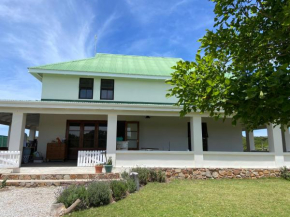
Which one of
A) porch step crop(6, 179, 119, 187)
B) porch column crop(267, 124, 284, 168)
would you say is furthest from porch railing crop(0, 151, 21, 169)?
porch column crop(267, 124, 284, 168)

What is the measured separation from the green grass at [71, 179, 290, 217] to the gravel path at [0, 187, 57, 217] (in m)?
1.22

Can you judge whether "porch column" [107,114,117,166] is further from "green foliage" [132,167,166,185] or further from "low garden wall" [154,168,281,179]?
"low garden wall" [154,168,281,179]

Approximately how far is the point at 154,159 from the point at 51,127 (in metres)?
6.50

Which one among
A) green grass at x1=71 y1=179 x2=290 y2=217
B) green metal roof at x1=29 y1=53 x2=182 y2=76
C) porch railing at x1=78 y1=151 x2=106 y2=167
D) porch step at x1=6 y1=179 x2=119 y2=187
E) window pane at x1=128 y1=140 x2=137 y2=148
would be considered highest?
green metal roof at x1=29 y1=53 x2=182 y2=76

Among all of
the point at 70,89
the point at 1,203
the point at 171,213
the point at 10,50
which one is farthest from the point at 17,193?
the point at 10,50

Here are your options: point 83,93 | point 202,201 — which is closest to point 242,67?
point 202,201

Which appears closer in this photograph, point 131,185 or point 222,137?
point 131,185

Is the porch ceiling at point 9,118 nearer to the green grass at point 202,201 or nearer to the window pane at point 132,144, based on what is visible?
the window pane at point 132,144

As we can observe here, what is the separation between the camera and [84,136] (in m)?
12.6

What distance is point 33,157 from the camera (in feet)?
38.4

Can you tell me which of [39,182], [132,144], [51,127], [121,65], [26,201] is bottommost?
[26,201]

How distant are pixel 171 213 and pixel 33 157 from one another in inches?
378

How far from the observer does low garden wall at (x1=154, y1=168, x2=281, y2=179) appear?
9.69m

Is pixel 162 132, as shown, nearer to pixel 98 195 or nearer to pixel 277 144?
pixel 277 144
